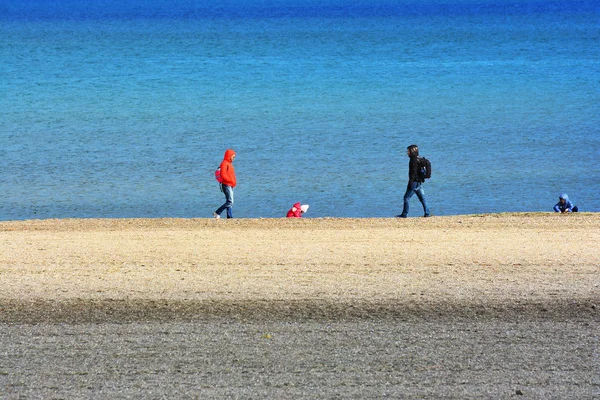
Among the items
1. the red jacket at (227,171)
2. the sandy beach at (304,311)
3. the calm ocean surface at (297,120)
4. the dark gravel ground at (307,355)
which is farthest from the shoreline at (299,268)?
the calm ocean surface at (297,120)

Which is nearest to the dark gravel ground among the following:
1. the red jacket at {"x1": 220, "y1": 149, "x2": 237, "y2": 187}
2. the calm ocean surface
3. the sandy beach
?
the sandy beach

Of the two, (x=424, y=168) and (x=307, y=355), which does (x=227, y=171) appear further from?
(x=307, y=355)

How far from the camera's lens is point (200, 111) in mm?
43906

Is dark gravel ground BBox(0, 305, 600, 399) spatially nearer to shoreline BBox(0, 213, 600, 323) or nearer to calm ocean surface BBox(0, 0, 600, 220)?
shoreline BBox(0, 213, 600, 323)

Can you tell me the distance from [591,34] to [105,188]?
77482 mm

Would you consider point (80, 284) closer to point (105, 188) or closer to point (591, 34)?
point (105, 188)

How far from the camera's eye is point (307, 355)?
967 cm

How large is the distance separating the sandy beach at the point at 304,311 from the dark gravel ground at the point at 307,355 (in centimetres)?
2

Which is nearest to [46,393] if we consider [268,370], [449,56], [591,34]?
[268,370]

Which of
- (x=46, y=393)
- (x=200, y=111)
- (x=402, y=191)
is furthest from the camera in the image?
(x=200, y=111)

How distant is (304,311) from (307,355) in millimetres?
1541

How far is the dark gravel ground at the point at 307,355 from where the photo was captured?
880 cm

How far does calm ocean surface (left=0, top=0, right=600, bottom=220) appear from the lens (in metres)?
24.0

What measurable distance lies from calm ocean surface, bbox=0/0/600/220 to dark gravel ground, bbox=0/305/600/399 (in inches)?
426
